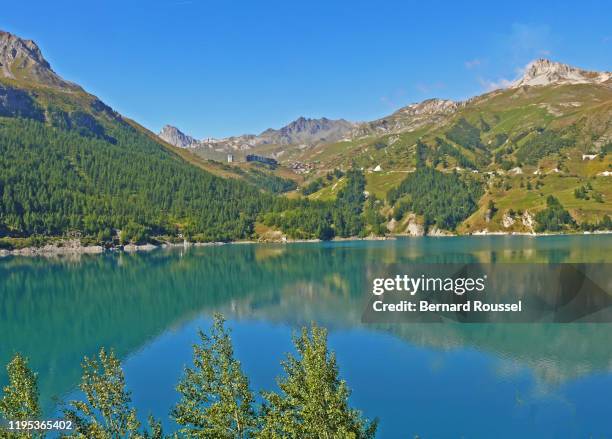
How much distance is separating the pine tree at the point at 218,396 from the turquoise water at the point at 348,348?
14.7 metres

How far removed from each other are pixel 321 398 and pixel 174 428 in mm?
27852

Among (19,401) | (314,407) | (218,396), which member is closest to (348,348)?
(218,396)

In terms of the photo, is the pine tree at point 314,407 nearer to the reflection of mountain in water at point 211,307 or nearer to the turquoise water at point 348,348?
the turquoise water at point 348,348

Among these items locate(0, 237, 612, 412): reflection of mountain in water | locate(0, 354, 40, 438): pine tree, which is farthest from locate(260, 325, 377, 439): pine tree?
locate(0, 237, 612, 412): reflection of mountain in water

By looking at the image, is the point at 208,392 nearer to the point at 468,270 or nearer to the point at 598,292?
the point at 598,292

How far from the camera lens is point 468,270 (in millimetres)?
152875

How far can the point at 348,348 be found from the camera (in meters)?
80.3

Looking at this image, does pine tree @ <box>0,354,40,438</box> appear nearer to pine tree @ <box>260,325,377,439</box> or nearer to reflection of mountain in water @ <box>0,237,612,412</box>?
pine tree @ <box>260,325,377,439</box>

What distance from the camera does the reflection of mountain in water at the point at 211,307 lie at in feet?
253

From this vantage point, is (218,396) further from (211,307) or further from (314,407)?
(211,307)

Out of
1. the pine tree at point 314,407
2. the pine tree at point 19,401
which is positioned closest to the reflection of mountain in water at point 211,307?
the pine tree at point 19,401

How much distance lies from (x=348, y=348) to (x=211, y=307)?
50088 millimetres

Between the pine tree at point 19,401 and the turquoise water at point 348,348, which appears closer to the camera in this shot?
the pine tree at point 19,401

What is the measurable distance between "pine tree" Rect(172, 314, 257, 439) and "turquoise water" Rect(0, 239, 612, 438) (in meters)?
14.7
